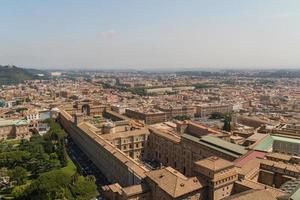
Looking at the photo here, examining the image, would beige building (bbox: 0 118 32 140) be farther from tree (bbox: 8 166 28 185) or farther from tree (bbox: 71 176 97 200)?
tree (bbox: 71 176 97 200)

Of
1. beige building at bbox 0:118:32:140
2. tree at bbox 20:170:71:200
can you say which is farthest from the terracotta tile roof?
beige building at bbox 0:118:32:140

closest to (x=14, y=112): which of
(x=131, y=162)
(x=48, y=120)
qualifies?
(x=48, y=120)

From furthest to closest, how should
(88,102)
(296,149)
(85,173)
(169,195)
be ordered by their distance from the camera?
(88,102) → (85,173) → (296,149) → (169,195)

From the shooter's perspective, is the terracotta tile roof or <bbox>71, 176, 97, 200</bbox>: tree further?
<bbox>71, 176, 97, 200</bbox>: tree

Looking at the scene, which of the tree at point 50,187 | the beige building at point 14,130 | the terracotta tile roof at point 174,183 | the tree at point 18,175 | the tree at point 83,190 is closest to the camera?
the terracotta tile roof at point 174,183

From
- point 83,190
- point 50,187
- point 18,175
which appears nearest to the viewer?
point 50,187

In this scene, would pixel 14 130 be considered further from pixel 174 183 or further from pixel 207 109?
pixel 207 109

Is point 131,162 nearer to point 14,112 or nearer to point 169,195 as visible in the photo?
point 169,195

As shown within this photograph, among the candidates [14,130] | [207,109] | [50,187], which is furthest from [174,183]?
[207,109]

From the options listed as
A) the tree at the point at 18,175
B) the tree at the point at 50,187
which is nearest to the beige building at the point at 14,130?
the tree at the point at 18,175

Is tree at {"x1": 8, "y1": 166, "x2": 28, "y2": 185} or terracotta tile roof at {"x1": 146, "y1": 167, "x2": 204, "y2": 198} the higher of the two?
terracotta tile roof at {"x1": 146, "y1": 167, "x2": 204, "y2": 198}

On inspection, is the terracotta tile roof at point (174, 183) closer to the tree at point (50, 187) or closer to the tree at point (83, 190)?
the tree at point (83, 190)
